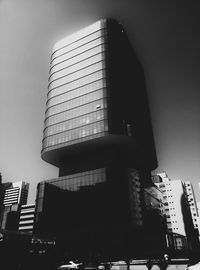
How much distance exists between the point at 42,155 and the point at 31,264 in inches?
2611

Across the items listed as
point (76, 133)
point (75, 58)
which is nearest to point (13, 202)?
point (76, 133)

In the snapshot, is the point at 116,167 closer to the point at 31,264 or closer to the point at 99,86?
the point at 99,86

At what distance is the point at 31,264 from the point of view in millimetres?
16281

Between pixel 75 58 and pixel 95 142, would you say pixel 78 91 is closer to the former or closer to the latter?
pixel 75 58

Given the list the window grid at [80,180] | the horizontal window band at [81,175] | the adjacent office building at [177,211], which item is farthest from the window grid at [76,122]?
the adjacent office building at [177,211]

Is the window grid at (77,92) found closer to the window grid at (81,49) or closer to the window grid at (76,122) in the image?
the window grid at (76,122)

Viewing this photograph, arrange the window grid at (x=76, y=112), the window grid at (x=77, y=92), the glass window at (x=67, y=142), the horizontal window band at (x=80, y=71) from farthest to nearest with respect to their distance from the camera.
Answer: the horizontal window band at (x=80, y=71) → the window grid at (x=77, y=92) → the window grid at (x=76, y=112) → the glass window at (x=67, y=142)

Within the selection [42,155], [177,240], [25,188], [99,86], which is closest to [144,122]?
[99,86]

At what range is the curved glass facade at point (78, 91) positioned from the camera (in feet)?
246

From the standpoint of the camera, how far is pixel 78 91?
265 ft

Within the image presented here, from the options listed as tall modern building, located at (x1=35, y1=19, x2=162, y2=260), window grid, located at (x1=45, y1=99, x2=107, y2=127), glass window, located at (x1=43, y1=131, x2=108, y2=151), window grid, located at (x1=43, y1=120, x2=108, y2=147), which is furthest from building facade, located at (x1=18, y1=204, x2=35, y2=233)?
window grid, located at (x1=45, y1=99, x2=107, y2=127)

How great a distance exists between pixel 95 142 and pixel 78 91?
19.4m

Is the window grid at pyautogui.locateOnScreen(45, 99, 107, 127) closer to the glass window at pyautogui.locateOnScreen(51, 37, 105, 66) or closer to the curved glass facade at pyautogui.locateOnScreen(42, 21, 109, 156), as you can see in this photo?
the curved glass facade at pyautogui.locateOnScreen(42, 21, 109, 156)

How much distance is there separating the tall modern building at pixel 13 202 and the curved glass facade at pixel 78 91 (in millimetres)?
66546
